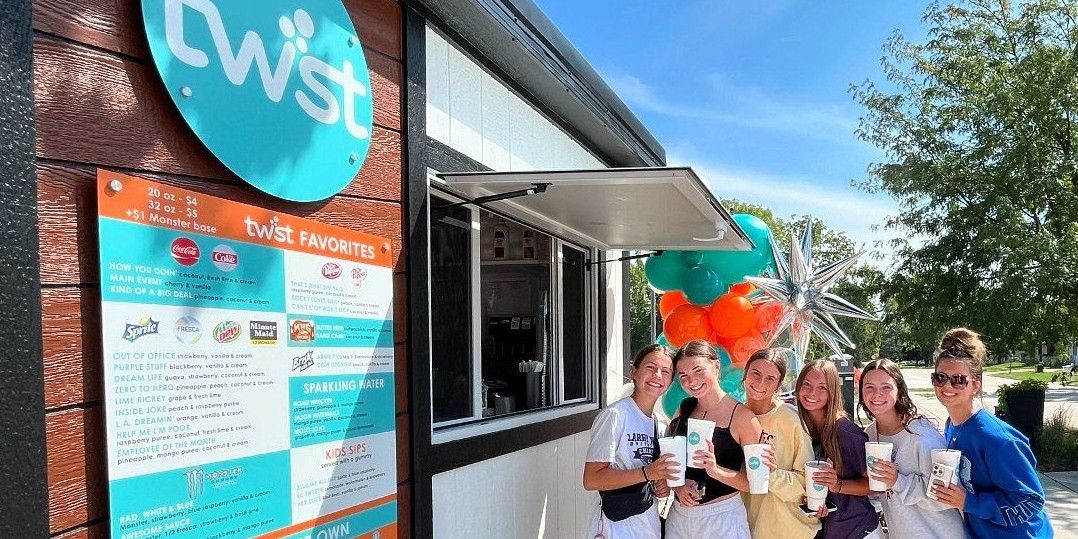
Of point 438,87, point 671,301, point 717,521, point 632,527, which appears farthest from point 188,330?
point 671,301

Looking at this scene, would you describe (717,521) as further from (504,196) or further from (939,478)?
(504,196)

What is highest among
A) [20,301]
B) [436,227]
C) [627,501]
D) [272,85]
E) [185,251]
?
[272,85]

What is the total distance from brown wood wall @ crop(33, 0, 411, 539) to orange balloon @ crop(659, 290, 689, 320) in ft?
15.5

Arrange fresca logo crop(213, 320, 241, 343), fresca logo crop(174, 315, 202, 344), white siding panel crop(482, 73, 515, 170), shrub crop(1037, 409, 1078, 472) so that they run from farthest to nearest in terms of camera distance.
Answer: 1. shrub crop(1037, 409, 1078, 472)
2. white siding panel crop(482, 73, 515, 170)
3. fresca logo crop(213, 320, 241, 343)
4. fresca logo crop(174, 315, 202, 344)

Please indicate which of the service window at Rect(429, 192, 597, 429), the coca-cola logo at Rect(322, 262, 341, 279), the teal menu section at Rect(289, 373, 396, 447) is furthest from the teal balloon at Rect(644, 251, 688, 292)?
the coca-cola logo at Rect(322, 262, 341, 279)

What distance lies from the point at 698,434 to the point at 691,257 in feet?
10.0

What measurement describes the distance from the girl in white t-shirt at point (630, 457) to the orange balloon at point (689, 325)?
249 centimetres

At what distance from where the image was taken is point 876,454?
10.1 ft

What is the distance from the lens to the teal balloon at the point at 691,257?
19.8ft

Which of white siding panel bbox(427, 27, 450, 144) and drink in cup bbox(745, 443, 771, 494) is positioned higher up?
white siding panel bbox(427, 27, 450, 144)

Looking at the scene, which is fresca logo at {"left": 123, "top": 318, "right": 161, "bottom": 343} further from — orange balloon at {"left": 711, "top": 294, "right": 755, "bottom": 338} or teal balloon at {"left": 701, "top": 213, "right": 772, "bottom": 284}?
teal balloon at {"left": 701, "top": 213, "right": 772, "bottom": 284}

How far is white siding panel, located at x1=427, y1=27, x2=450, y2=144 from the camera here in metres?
3.62

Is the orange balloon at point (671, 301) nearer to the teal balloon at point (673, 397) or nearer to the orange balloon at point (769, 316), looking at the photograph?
the orange balloon at point (769, 316)

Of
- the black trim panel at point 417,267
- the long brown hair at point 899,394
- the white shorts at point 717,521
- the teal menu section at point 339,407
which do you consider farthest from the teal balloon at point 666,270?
the teal menu section at point 339,407
